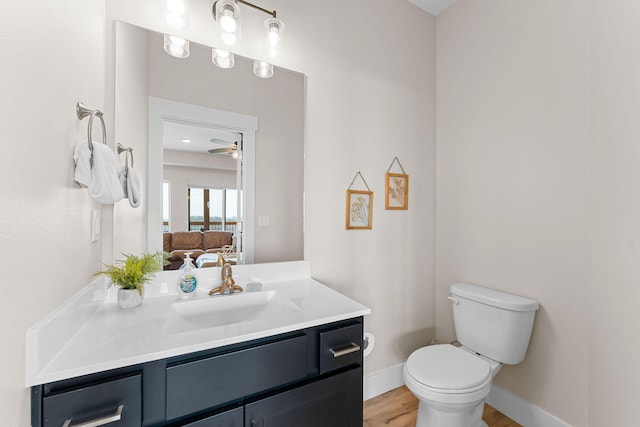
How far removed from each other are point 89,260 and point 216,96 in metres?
0.91

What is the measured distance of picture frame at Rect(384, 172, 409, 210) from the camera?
6.45ft

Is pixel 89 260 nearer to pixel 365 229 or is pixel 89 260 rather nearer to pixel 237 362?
pixel 237 362

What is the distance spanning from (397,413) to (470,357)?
62 centimetres

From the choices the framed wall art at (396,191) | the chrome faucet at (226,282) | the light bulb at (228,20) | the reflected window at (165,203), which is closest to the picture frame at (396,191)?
the framed wall art at (396,191)

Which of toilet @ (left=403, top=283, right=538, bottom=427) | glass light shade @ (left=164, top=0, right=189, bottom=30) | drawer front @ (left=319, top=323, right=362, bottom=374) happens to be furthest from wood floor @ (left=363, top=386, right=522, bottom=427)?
glass light shade @ (left=164, top=0, right=189, bottom=30)

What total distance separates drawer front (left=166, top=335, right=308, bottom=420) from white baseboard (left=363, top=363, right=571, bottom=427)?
1.12 metres

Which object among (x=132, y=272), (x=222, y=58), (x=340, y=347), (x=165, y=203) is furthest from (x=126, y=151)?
(x=340, y=347)

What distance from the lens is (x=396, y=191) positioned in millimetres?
2004

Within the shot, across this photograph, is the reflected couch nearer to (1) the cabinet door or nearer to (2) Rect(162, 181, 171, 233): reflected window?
(2) Rect(162, 181, 171, 233): reflected window

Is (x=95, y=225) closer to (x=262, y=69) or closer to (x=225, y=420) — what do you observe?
(x=225, y=420)

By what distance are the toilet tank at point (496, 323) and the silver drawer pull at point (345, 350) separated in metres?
0.96

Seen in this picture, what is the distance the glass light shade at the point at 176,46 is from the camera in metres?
1.30

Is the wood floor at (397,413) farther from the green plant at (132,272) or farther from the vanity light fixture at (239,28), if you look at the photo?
the vanity light fixture at (239,28)

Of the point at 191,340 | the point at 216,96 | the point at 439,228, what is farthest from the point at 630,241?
the point at 216,96
